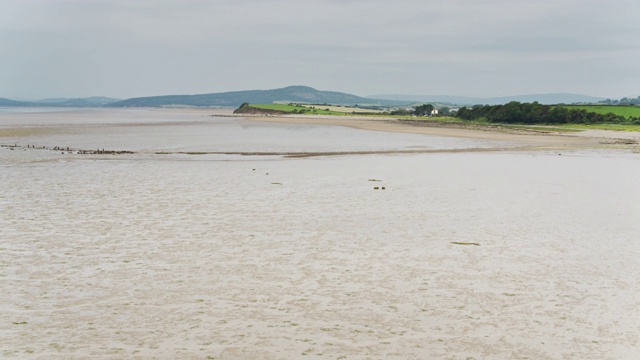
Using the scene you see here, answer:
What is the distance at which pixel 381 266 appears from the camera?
467 inches

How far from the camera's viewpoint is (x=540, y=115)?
3492 inches

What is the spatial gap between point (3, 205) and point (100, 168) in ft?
35.1

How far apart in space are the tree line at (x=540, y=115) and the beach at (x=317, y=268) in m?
62.7

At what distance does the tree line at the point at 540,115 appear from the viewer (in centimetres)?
8197

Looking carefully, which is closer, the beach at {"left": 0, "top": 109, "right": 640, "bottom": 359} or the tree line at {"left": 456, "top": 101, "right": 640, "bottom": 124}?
the beach at {"left": 0, "top": 109, "right": 640, "bottom": 359}

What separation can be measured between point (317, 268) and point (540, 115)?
83.8 meters

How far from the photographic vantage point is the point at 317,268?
1167 centimetres

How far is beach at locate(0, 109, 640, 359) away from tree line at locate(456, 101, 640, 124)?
206 ft

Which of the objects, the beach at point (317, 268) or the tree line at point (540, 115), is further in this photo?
the tree line at point (540, 115)

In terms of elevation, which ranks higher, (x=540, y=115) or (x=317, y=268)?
(x=540, y=115)

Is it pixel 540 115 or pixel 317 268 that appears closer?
pixel 317 268

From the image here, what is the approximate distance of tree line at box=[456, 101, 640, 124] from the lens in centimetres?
8197

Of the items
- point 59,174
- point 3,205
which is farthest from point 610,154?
point 3,205

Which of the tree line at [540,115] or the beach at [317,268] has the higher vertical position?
the tree line at [540,115]
